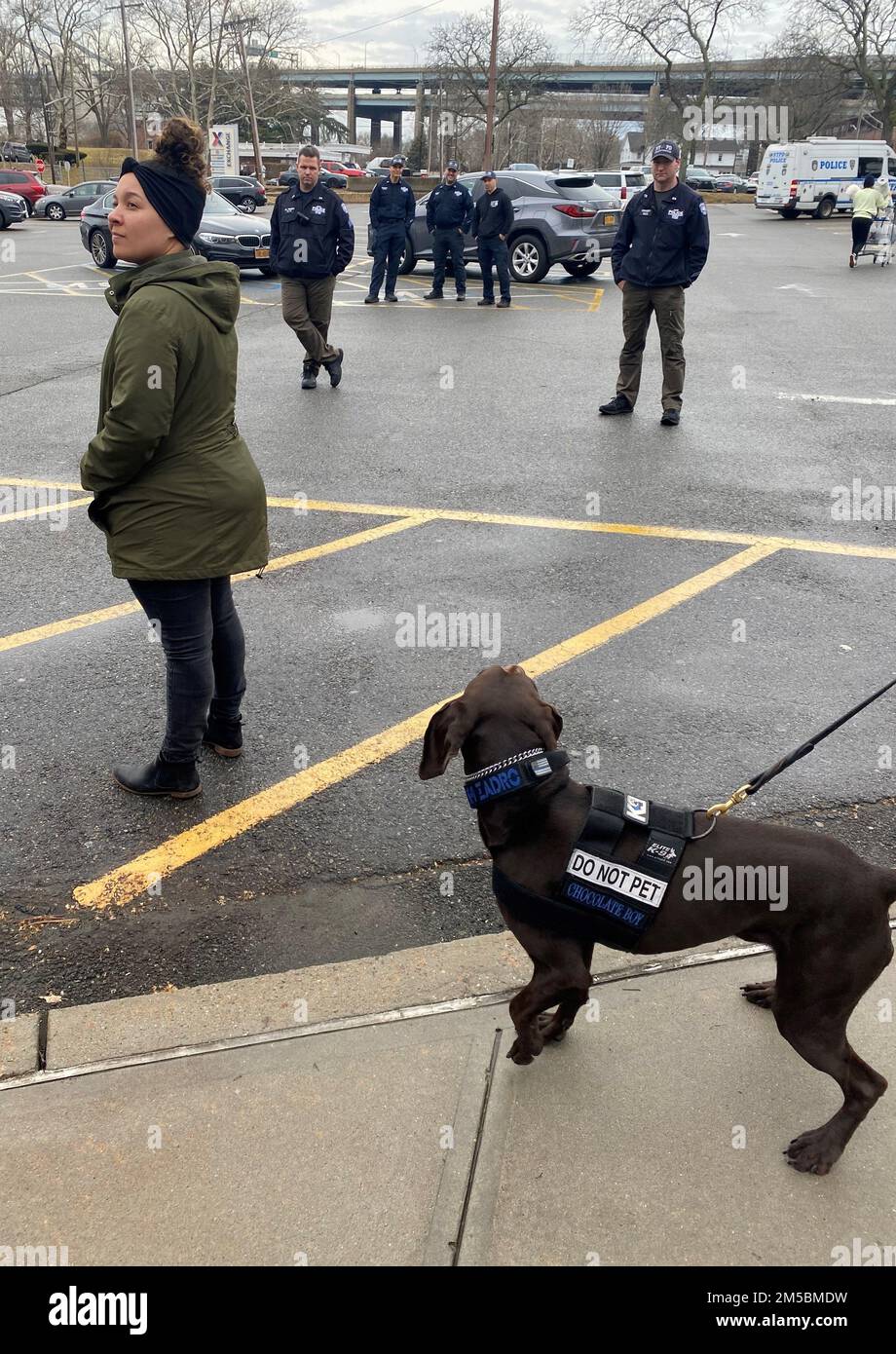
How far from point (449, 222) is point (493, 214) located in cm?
119

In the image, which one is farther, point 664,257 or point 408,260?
point 408,260

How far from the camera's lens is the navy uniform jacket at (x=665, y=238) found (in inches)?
327

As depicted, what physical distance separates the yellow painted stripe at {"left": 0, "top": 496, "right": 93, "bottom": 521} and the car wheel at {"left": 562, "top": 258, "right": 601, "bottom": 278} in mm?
13821

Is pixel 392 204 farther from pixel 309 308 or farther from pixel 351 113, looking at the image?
pixel 351 113

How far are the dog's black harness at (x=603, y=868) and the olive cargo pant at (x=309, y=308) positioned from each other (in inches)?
319

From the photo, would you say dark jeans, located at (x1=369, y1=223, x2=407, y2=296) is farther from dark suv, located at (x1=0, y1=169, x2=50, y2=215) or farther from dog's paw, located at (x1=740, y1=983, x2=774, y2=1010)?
dark suv, located at (x1=0, y1=169, x2=50, y2=215)

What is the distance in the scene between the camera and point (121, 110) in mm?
84312

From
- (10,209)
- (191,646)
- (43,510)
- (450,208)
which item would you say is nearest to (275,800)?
(191,646)

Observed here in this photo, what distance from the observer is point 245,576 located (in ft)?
18.7

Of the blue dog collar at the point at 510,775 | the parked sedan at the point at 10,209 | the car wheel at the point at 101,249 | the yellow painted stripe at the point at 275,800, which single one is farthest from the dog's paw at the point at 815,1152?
the parked sedan at the point at 10,209

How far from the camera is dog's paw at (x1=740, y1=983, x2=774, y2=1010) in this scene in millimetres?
2752

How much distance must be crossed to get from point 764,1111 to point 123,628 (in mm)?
3608

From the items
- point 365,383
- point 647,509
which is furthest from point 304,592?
point 365,383

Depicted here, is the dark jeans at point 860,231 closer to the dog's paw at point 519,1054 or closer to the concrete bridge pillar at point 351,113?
the dog's paw at point 519,1054
